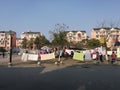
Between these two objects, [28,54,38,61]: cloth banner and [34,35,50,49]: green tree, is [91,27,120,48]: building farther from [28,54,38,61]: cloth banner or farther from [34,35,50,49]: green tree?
[34,35,50,49]: green tree

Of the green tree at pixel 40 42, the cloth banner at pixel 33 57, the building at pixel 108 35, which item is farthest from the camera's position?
the green tree at pixel 40 42

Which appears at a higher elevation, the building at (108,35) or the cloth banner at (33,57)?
the building at (108,35)

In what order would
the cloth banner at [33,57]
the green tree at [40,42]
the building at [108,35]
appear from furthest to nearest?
the green tree at [40,42], the building at [108,35], the cloth banner at [33,57]

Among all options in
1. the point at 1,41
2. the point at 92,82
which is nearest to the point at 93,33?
the point at 1,41

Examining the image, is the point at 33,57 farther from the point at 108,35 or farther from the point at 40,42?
the point at 40,42

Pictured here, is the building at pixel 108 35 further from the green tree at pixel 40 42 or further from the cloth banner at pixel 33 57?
the green tree at pixel 40 42

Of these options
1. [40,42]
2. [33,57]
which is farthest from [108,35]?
[40,42]

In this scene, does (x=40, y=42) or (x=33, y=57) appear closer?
(x=33, y=57)

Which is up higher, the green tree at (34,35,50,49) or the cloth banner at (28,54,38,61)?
the green tree at (34,35,50,49)

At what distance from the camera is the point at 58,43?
74.7 m

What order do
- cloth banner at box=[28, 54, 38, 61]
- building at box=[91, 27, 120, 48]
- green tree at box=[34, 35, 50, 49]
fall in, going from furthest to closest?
green tree at box=[34, 35, 50, 49] → building at box=[91, 27, 120, 48] → cloth banner at box=[28, 54, 38, 61]

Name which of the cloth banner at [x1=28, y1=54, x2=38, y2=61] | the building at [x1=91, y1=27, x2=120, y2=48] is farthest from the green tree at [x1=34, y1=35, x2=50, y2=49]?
the cloth banner at [x1=28, y1=54, x2=38, y2=61]

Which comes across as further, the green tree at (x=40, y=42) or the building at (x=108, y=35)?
the green tree at (x=40, y=42)

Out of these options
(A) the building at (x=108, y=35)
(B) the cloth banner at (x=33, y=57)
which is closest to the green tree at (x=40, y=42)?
(A) the building at (x=108, y=35)
